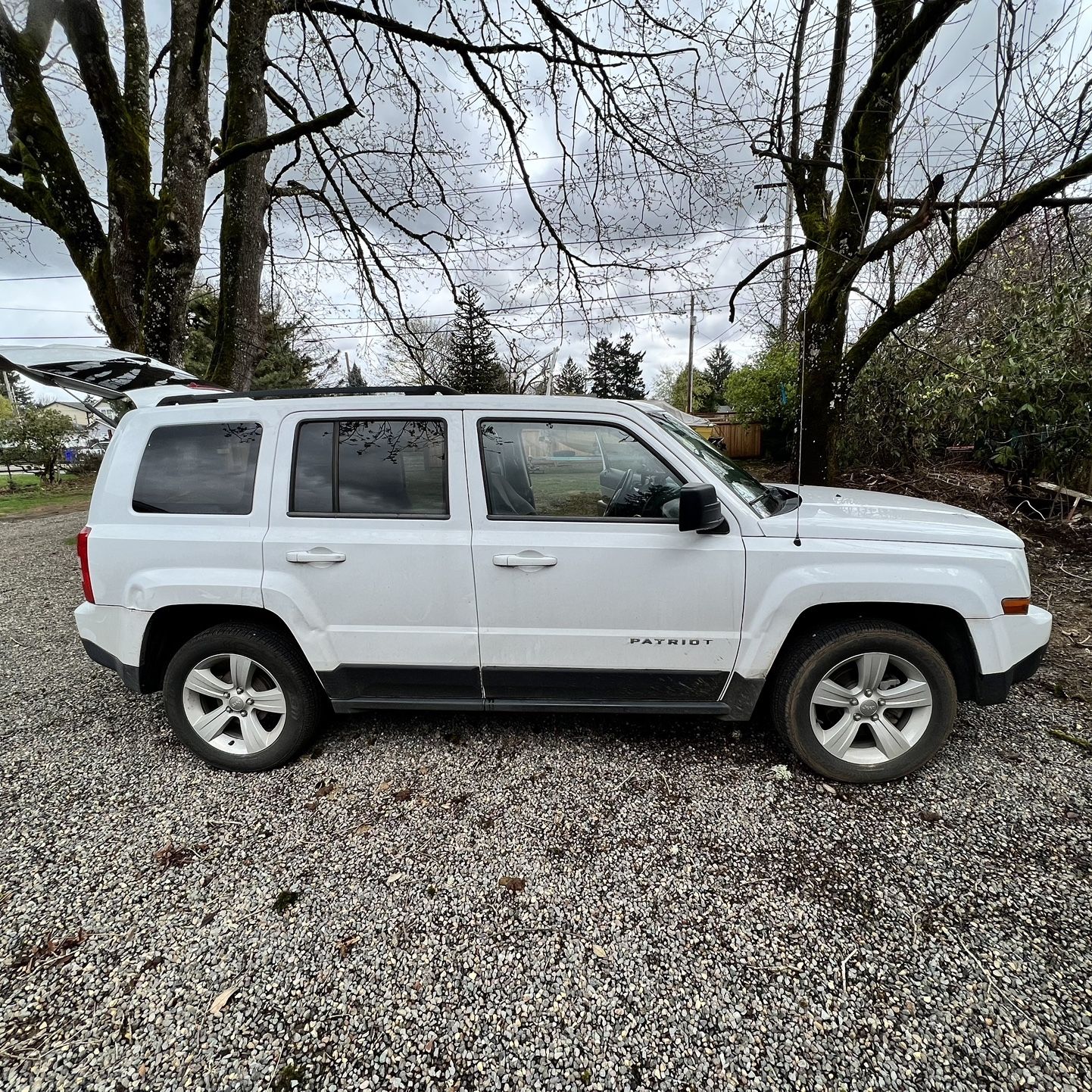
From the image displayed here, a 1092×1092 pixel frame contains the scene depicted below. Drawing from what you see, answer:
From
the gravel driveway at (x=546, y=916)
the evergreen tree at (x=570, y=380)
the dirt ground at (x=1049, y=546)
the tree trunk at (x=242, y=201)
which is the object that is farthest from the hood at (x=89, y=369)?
the evergreen tree at (x=570, y=380)

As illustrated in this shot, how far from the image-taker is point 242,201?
6.44 m

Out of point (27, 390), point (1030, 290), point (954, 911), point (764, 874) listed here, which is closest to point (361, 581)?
point (764, 874)

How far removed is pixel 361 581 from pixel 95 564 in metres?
1.41

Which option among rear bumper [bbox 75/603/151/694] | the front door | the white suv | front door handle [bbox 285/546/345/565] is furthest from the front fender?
rear bumper [bbox 75/603/151/694]

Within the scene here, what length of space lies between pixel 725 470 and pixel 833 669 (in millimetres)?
1133

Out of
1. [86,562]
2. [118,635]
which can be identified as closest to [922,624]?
[118,635]

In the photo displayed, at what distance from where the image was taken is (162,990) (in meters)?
1.67

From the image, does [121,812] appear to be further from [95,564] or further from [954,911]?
[954,911]

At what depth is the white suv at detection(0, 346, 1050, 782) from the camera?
7.97ft

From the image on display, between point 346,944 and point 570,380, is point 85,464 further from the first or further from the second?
point 570,380

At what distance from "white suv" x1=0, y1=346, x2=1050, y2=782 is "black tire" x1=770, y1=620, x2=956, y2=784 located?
0.01 metres

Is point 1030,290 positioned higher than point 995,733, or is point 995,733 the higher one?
point 1030,290

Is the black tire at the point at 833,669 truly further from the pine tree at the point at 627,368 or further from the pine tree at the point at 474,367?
the pine tree at the point at 627,368

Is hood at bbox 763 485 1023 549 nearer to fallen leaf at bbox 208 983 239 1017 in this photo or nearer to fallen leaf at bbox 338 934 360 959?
fallen leaf at bbox 338 934 360 959
